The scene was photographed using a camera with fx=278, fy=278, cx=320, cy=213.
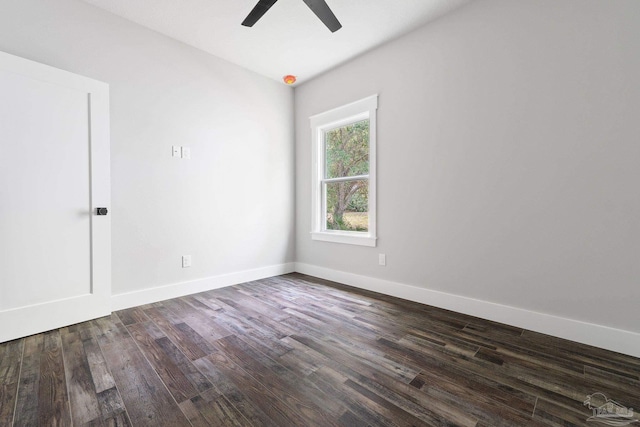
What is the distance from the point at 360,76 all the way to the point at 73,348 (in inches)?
137

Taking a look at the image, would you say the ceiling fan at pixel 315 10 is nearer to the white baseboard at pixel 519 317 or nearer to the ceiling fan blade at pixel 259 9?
the ceiling fan blade at pixel 259 9

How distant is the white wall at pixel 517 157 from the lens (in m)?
1.80

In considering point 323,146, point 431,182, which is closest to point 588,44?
point 431,182

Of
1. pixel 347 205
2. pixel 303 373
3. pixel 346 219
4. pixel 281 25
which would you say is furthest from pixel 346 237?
pixel 281 25

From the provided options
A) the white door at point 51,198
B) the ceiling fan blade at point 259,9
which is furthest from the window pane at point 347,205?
the white door at point 51,198

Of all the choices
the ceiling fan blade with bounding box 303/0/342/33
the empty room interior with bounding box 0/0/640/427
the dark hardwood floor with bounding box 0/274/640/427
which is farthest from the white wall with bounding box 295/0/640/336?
the ceiling fan blade with bounding box 303/0/342/33

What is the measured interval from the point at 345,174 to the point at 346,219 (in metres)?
0.57

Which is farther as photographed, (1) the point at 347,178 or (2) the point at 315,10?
(1) the point at 347,178

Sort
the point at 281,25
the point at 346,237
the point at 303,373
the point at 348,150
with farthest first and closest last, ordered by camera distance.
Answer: the point at 348,150 < the point at 346,237 < the point at 281,25 < the point at 303,373

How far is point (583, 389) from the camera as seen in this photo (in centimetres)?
142

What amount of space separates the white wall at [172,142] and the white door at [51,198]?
0.60 ft

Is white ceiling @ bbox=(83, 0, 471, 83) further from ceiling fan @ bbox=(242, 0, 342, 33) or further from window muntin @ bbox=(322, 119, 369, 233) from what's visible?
window muntin @ bbox=(322, 119, 369, 233)

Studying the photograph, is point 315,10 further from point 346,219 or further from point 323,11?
point 346,219

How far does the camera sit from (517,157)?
217 centimetres
